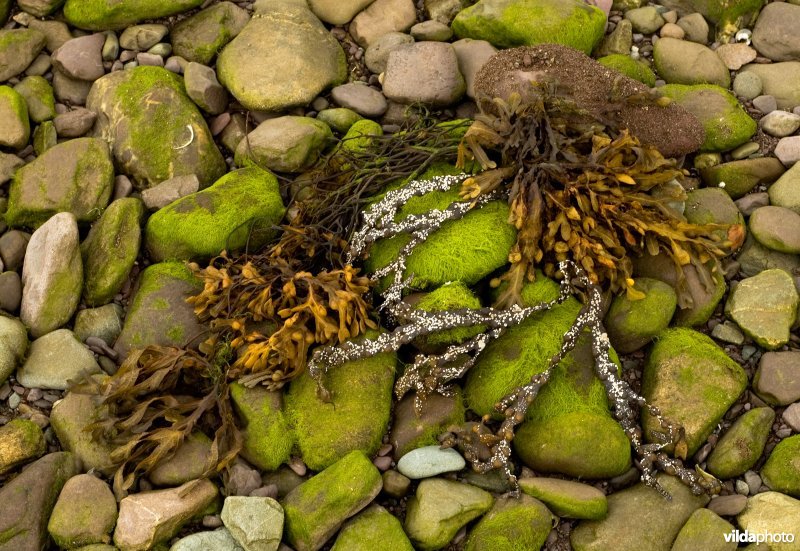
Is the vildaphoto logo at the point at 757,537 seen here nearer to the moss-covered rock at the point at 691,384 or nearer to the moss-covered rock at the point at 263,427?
the moss-covered rock at the point at 691,384

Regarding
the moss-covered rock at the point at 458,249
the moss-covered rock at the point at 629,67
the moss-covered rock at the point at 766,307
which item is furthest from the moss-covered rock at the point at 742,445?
the moss-covered rock at the point at 629,67

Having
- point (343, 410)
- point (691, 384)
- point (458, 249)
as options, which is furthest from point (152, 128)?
point (691, 384)

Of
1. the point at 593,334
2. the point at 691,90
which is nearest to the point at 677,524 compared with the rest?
the point at 593,334

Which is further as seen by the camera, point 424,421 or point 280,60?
point 280,60

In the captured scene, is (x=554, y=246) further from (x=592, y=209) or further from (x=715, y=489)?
(x=715, y=489)

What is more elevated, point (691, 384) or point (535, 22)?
point (535, 22)

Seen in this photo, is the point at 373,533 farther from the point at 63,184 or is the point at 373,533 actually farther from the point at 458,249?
the point at 63,184

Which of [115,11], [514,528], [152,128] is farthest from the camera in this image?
[115,11]
